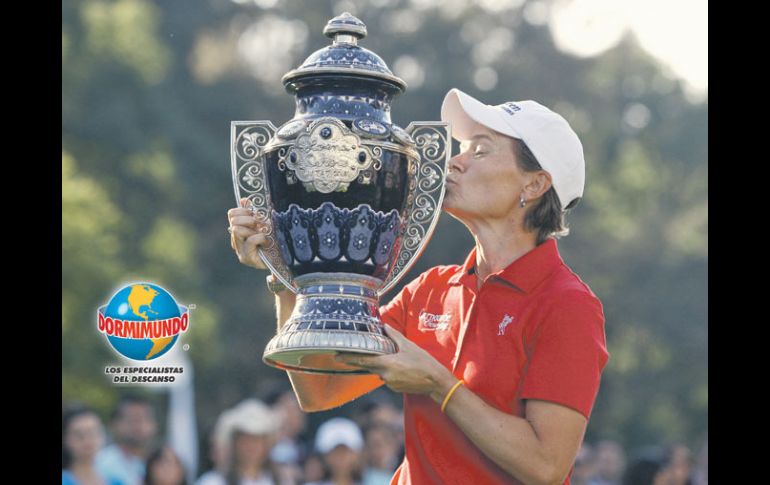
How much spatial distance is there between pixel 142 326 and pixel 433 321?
568cm

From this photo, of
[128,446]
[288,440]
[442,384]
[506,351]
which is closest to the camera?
[442,384]

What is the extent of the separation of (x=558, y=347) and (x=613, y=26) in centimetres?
2163

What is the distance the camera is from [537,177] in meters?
4.59

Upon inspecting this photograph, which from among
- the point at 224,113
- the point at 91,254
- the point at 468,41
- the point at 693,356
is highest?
the point at 468,41

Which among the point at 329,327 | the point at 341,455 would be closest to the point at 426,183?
the point at 329,327

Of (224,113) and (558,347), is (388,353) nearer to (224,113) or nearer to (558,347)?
(558,347)

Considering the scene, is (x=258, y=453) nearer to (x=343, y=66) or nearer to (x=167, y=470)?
(x=167, y=470)

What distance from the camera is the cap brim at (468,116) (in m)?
4.55

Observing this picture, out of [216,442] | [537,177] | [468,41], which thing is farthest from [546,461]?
[468,41]

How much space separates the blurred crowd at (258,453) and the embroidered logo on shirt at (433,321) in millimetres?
3640

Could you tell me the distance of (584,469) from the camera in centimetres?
1202

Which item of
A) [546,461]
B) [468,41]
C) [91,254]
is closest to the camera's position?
[546,461]

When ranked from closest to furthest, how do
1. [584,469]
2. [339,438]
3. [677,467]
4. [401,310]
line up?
[401,310] < [339,438] < [677,467] < [584,469]

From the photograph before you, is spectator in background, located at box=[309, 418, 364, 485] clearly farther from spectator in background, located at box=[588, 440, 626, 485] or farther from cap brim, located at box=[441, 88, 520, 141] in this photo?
cap brim, located at box=[441, 88, 520, 141]
